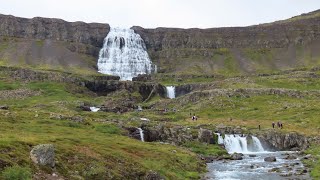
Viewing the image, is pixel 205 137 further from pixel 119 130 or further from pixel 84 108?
pixel 84 108

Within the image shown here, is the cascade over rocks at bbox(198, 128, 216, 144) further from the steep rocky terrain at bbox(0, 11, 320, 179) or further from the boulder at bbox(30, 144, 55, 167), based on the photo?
the boulder at bbox(30, 144, 55, 167)

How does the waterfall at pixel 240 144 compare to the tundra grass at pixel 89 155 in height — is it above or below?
below

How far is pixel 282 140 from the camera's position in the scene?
10675 cm

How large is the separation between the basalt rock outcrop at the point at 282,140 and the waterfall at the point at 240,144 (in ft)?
6.40

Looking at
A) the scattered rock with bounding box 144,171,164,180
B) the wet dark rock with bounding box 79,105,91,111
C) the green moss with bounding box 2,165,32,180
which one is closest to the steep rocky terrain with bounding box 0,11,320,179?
the scattered rock with bounding box 144,171,164,180

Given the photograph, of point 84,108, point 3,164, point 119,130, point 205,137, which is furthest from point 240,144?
point 3,164

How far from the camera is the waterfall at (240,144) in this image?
104m

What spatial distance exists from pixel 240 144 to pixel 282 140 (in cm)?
1040

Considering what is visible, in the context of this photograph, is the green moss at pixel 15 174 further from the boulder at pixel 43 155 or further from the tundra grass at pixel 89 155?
the boulder at pixel 43 155

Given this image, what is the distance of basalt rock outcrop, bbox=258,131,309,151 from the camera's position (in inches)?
4146

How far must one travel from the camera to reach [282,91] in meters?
181

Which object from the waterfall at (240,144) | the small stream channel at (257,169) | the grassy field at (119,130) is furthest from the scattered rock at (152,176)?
the waterfall at (240,144)

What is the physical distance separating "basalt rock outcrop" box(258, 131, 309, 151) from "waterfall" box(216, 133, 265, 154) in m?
1.95

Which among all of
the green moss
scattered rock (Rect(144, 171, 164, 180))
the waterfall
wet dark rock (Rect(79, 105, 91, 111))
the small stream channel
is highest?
the green moss
